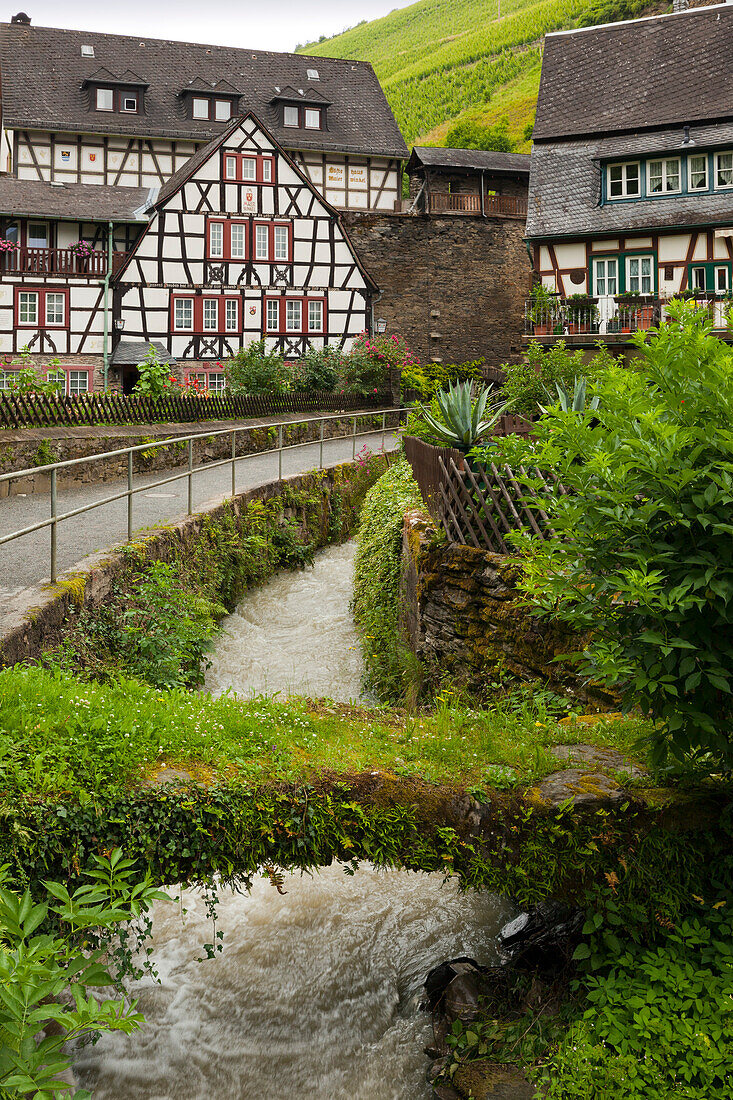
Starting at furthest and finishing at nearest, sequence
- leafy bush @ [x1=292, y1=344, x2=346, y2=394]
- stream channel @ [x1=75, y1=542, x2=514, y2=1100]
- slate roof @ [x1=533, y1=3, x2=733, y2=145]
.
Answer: leafy bush @ [x1=292, y1=344, x2=346, y2=394], slate roof @ [x1=533, y1=3, x2=733, y2=145], stream channel @ [x1=75, y1=542, x2=514, y2=1100]

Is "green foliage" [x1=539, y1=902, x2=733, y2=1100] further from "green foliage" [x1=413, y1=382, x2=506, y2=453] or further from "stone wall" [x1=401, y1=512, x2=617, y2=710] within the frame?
"green foliage" [x1=413, y1=382, x2=506, y2=453]

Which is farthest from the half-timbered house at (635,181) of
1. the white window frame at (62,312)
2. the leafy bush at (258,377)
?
the white window frame at (62,312)

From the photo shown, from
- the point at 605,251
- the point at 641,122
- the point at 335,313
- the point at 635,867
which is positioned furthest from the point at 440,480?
the point at 335,313

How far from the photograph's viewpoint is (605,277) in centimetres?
2809

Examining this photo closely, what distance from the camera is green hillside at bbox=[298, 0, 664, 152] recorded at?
250 feet

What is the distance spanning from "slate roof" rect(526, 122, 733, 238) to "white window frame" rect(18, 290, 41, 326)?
16330mm

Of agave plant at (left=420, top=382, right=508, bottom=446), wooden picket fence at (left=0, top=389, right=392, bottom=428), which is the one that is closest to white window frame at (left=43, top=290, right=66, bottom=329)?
wooden picket fence at (left=0, top=389, right=392, bottom=428)

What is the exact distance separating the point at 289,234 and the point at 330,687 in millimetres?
27211

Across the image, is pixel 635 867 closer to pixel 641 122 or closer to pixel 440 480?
pixel 440 480

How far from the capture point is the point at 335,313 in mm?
35250

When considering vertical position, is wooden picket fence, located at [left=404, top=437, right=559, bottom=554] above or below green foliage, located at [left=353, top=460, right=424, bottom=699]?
above

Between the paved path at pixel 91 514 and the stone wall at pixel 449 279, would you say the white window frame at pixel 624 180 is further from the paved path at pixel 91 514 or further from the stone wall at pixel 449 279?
the paved path at pixel 91 514

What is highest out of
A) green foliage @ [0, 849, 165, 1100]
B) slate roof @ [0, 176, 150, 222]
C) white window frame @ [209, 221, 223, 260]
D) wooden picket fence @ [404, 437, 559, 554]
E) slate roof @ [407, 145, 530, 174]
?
slate roof @ [407, 145, 530, 174]

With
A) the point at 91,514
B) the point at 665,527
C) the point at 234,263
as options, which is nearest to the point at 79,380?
the point at 234,263
